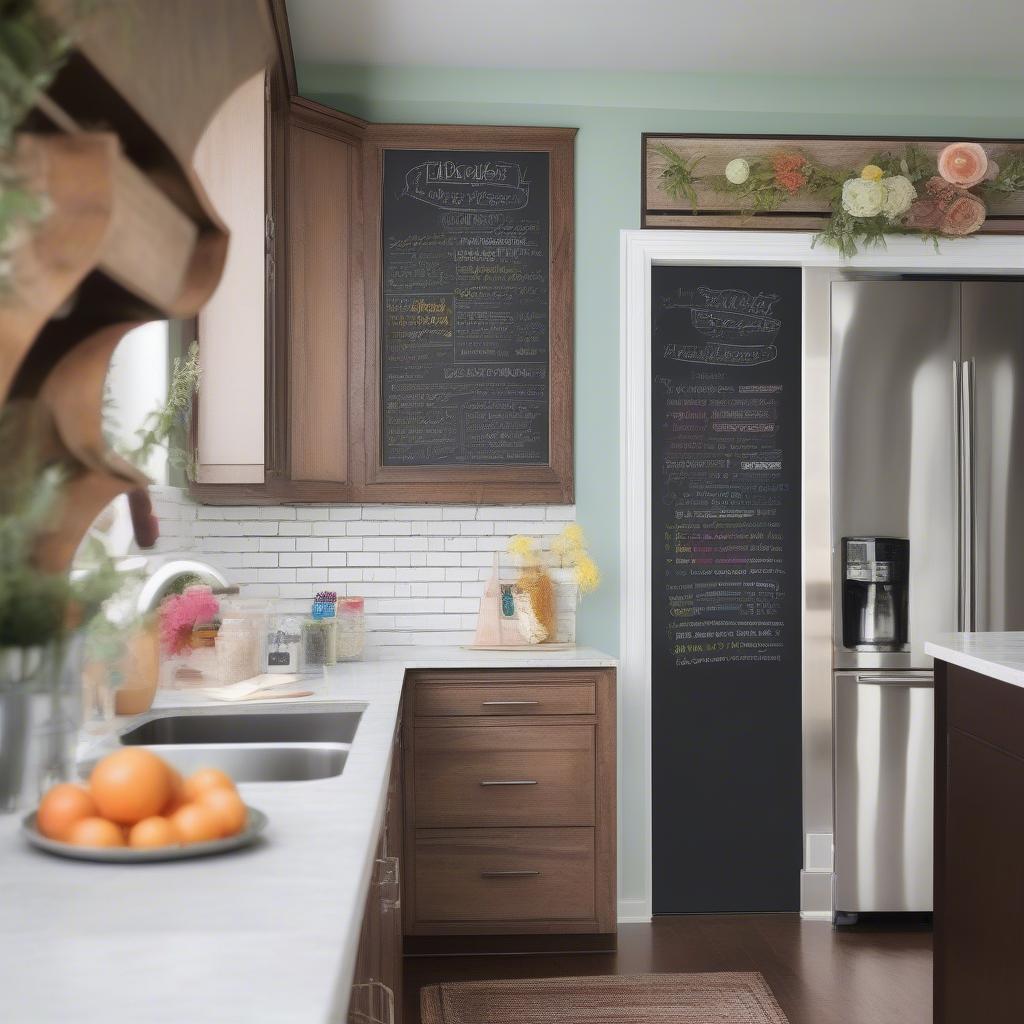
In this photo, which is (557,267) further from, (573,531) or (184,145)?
(184,145)

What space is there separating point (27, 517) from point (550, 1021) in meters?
2.71

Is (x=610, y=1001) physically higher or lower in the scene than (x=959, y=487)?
lower

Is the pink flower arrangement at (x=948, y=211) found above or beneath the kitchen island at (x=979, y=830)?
above

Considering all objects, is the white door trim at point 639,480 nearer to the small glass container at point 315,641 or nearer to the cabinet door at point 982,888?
the small glass container at point 315,641

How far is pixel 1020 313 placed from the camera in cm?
407

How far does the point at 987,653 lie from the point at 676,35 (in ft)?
7.47

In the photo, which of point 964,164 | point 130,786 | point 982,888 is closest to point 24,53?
point 130,786

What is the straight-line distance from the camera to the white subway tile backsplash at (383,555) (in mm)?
4012

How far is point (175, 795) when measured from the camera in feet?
4.52

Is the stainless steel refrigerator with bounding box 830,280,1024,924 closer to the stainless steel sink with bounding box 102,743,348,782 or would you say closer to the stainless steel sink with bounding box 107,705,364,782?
the stainless steel sink with bounding box 107,705,364,782

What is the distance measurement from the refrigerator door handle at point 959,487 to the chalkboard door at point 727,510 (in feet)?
1.74

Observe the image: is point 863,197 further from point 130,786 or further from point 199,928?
point 199,928

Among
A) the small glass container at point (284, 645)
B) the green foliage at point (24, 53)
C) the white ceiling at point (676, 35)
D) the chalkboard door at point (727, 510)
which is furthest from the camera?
the chalkboard door at point (727, 510)

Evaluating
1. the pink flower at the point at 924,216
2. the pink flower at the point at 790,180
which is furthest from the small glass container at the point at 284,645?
the pink flower at the point at 924,216
